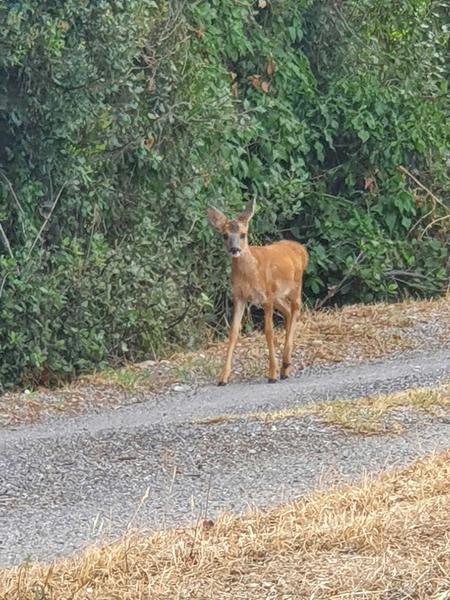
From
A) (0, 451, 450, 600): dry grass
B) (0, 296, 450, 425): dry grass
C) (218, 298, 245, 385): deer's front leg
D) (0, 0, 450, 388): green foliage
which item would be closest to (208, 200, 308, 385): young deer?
(218, 298, 245, 385): deer's front leg

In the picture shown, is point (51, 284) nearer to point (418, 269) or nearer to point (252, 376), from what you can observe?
point (252, 376)

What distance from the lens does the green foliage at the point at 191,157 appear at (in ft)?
42.0

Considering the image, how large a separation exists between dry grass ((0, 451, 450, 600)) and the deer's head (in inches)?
229

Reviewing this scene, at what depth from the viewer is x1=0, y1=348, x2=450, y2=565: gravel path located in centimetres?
729

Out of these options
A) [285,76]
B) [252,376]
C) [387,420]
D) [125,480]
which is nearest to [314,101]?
[285,76]

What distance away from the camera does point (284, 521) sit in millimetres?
6711

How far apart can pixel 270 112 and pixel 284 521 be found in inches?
405

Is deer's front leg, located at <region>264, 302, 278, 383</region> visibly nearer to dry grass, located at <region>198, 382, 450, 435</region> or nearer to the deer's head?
the deer's head

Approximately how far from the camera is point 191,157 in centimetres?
1480

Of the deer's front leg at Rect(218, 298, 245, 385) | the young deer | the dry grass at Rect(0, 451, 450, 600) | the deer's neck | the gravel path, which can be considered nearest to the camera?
the dry grass at Rect(0, 451, 450, 600)

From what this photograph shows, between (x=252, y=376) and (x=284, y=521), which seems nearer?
(x=284, y=521)

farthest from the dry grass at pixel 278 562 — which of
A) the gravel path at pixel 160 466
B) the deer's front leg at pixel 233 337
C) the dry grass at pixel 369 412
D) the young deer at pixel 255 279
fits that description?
the young deer at pixel 255 279

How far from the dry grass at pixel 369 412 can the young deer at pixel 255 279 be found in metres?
2.14

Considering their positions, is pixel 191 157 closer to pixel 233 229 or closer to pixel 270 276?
pixel 233 229
